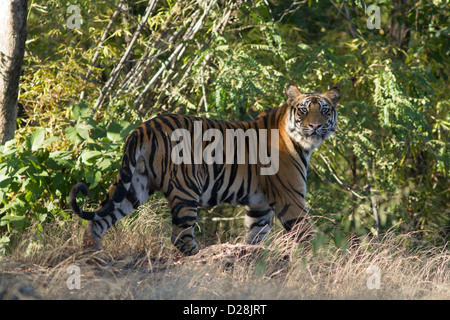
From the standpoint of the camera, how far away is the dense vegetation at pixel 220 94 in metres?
5.76

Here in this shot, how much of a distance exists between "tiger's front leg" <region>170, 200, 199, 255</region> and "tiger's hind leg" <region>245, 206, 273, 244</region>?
784 mm

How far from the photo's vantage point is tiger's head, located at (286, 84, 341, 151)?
→ 507 centimetres

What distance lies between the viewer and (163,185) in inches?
188

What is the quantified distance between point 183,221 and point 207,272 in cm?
52

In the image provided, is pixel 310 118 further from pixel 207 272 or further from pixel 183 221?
pixel 207 272

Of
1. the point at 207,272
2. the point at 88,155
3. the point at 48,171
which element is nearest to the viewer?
the point at 207,272

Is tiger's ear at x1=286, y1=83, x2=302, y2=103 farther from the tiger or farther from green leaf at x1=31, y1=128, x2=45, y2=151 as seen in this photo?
green leaf at x1=31, y1=128, x2=45, y2=151

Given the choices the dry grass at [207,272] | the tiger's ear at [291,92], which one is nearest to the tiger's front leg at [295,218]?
the dry grass at [207,272]

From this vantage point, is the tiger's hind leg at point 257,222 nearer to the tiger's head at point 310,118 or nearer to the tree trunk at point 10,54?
the tiger's head at point 310,118

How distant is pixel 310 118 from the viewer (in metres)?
5.07

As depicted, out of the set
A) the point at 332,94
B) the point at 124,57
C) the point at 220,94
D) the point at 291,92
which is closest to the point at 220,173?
the point at 291,92

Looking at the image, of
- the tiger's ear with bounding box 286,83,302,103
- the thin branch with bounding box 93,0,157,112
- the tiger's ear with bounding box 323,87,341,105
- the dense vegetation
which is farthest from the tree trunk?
the tiger's ear with bounding box 323,87,341,105

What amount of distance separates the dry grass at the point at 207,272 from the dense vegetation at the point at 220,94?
0.62 metres
